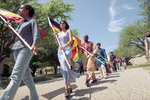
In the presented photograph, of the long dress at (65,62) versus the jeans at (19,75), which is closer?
the jeans at (19,75)

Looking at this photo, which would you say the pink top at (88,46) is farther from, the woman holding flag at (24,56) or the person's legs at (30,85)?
the person's legs at (30,85)

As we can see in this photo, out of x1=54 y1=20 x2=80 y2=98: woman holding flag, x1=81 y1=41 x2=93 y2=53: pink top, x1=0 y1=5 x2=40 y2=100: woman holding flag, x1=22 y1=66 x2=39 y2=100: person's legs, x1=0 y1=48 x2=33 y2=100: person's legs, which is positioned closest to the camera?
x1=0 y1=48 x2=33 y2=100: person's legs

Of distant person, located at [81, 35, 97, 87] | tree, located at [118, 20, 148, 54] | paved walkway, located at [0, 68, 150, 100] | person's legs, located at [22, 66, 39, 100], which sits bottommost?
paved walkway, located at [0, 68, 150, 100]

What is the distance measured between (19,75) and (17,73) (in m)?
0.05

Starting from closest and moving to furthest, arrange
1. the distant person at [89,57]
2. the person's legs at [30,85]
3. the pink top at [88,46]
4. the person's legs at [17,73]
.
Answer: the person's legs at [17,73], the person's legs at [30,85], the distant person at [89,57], the pink top at [88,46]

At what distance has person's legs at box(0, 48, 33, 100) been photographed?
5.50 feet

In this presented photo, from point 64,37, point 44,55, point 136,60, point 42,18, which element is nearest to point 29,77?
point 64,37

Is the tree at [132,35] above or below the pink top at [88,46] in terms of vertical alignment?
above

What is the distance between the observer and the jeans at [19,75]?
1.69 m

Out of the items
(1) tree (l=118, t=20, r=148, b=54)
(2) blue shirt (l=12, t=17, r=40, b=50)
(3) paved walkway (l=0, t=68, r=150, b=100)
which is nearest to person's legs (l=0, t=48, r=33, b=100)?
(2) blue shirt (l=12, t=17, r=40, b=50)

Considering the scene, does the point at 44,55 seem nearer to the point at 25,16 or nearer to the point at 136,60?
the point at 25,16

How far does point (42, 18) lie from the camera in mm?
10914

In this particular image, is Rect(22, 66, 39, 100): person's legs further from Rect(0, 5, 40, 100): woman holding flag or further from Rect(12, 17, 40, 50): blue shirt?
Rect(12, 17, 40, 50): blue shirt

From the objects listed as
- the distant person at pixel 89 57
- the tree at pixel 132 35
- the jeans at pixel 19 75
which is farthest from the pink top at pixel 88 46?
the tree at pixel 132 35
